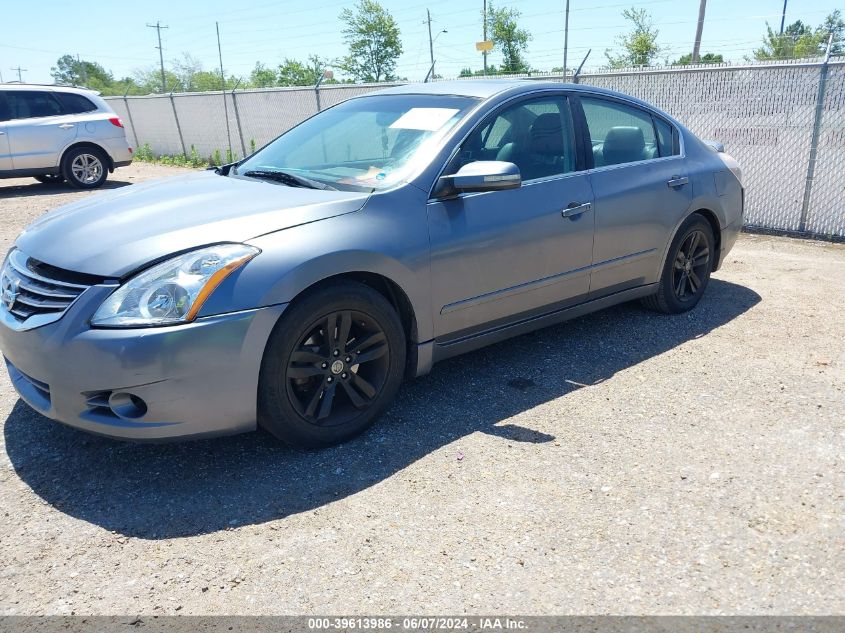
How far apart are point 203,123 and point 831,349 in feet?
52.4

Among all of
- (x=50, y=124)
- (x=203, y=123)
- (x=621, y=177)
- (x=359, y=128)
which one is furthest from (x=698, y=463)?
(x=203, y=123)

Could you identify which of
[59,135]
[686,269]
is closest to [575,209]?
[686,269]

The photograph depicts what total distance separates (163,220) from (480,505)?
1896 mm

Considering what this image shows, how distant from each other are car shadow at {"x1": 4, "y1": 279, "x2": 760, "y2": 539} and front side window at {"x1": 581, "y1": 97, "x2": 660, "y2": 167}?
1.33 meters

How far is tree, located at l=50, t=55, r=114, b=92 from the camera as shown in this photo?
82.0 meters

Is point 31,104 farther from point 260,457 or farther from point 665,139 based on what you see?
point 260,457

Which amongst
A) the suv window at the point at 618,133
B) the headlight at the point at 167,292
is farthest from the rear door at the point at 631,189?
the headlight at the point at 167,292

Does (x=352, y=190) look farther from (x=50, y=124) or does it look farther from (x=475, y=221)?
(x=50, y=124)

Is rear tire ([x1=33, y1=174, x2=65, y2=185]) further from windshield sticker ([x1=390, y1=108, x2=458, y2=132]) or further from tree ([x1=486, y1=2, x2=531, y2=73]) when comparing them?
tree ([x1=486, y1=2, x2=531, y2=73])

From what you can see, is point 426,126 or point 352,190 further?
point 426,126

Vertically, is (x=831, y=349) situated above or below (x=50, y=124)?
below

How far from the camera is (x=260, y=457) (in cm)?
340

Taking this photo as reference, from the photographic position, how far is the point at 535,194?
4164mm

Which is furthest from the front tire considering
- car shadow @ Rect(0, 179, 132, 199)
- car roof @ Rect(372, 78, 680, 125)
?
car shadow @ Rect(0, 179, 132, 199)
